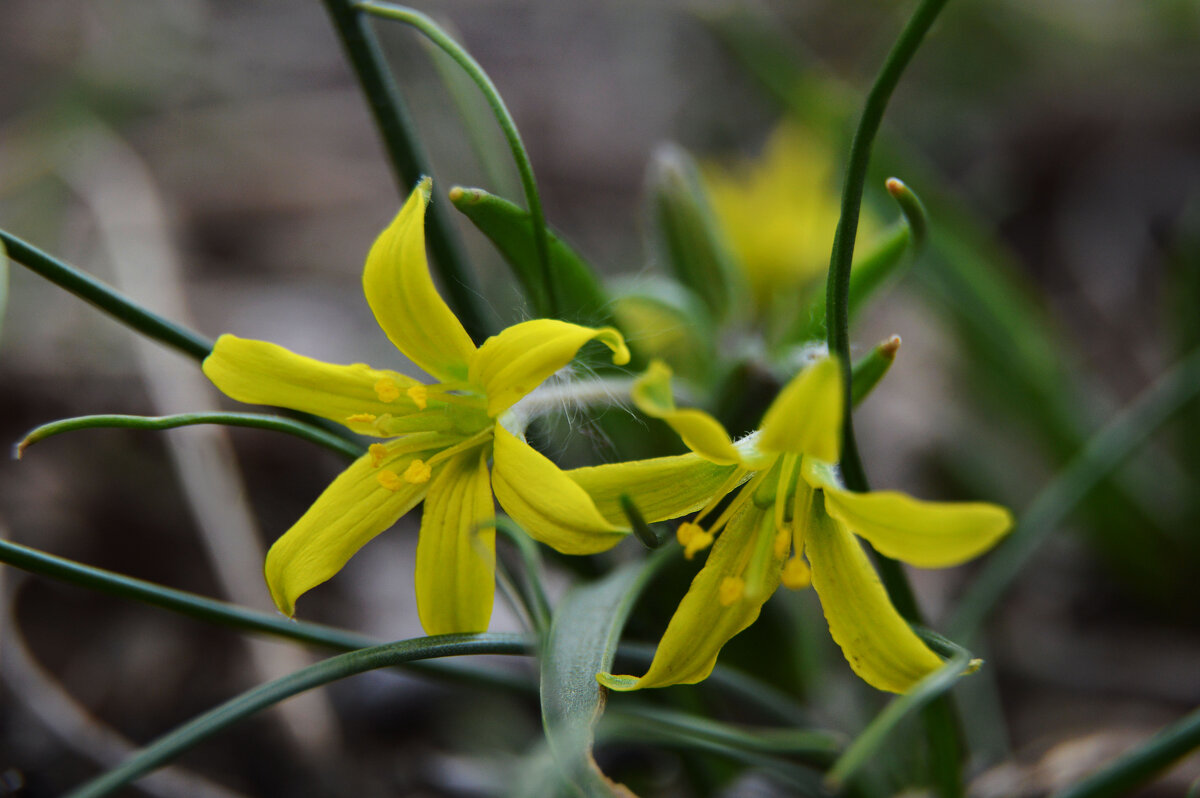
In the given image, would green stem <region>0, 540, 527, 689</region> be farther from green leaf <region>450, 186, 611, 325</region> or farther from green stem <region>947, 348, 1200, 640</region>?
green stem <region>947, 348, 1200, 640</region>

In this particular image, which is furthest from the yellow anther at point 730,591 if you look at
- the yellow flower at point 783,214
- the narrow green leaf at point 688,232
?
the yellow flower at point 783,214

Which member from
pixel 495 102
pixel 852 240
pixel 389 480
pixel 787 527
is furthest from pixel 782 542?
pixel 495 102

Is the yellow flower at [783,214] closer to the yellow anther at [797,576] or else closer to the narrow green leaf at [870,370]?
the narrow green leaf at [870,370]

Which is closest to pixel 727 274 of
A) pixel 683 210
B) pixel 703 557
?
pixel 683 210

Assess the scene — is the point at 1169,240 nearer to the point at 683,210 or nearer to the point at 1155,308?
the point at 1155,308

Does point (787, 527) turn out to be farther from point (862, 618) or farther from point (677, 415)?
point (677, 415)
